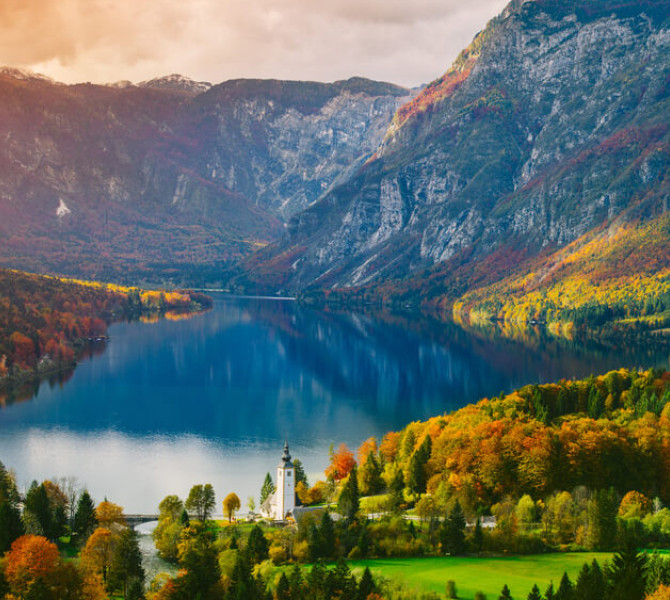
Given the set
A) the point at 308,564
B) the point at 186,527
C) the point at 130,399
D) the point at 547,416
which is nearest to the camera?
the point at 308,564

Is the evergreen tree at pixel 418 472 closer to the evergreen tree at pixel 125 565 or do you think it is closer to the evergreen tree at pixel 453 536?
the evergreen tree at pixel 453 536

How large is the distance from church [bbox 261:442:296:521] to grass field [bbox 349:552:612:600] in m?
10.6

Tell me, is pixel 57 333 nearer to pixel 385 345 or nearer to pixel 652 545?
pixel 385 345

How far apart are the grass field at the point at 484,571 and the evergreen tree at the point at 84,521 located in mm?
18783

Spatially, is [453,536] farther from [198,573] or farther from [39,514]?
[39,514]

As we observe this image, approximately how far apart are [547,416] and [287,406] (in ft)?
138

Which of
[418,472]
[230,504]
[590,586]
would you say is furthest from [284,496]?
[590,586]

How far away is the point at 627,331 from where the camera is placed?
18800 centimetres

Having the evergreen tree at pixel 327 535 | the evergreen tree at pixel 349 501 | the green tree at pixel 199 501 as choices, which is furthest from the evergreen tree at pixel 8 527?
the evergreen tree at pixel 349 501

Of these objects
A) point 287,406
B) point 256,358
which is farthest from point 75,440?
point 256,358

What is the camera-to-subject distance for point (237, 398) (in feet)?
381

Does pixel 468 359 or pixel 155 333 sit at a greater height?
pixel 155 333

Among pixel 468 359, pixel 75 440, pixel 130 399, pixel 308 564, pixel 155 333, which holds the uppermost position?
pixel 155 333

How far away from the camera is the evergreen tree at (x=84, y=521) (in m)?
56.5
